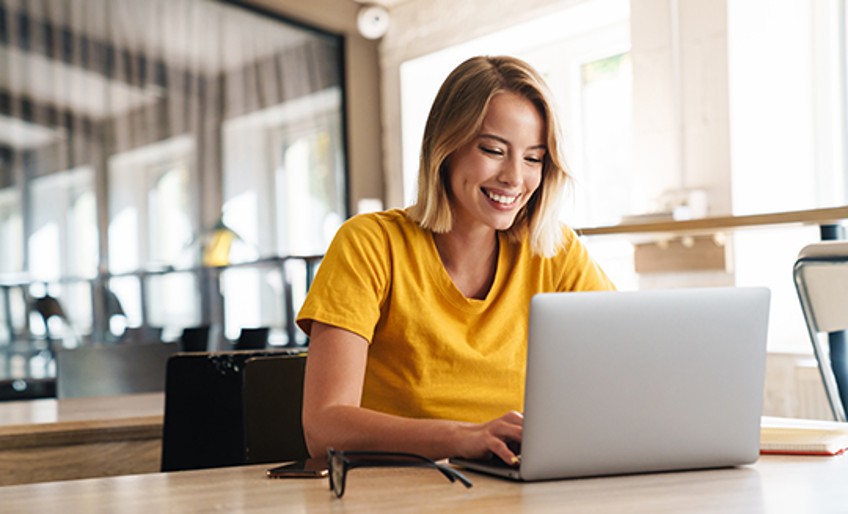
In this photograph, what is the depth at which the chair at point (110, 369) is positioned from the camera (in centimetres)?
275

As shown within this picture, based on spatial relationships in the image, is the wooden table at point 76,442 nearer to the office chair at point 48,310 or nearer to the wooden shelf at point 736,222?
the wooden shelf at point 736,222

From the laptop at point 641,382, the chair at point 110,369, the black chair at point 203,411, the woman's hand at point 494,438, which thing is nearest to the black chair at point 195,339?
the chair at point 110,369

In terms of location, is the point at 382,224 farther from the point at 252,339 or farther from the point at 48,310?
the point at 48,310

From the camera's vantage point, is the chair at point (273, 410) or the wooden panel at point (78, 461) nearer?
the chair at point (273, 410)

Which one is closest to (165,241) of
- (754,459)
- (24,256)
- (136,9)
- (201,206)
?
(201,206)

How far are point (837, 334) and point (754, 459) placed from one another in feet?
2.53

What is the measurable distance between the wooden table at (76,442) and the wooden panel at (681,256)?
274cm

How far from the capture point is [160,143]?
6.66m

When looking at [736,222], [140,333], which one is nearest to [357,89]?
[140,333]

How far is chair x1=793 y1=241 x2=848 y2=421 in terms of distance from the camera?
171 centimetres

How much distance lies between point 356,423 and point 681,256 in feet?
10.8

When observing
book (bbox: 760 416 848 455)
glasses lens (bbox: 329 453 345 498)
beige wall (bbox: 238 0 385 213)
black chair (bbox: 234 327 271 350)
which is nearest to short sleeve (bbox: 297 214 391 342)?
glasses lens (bbox: 329 453 345 498)

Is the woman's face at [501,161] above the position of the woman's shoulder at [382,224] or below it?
above

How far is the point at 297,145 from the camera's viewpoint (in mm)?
7070
